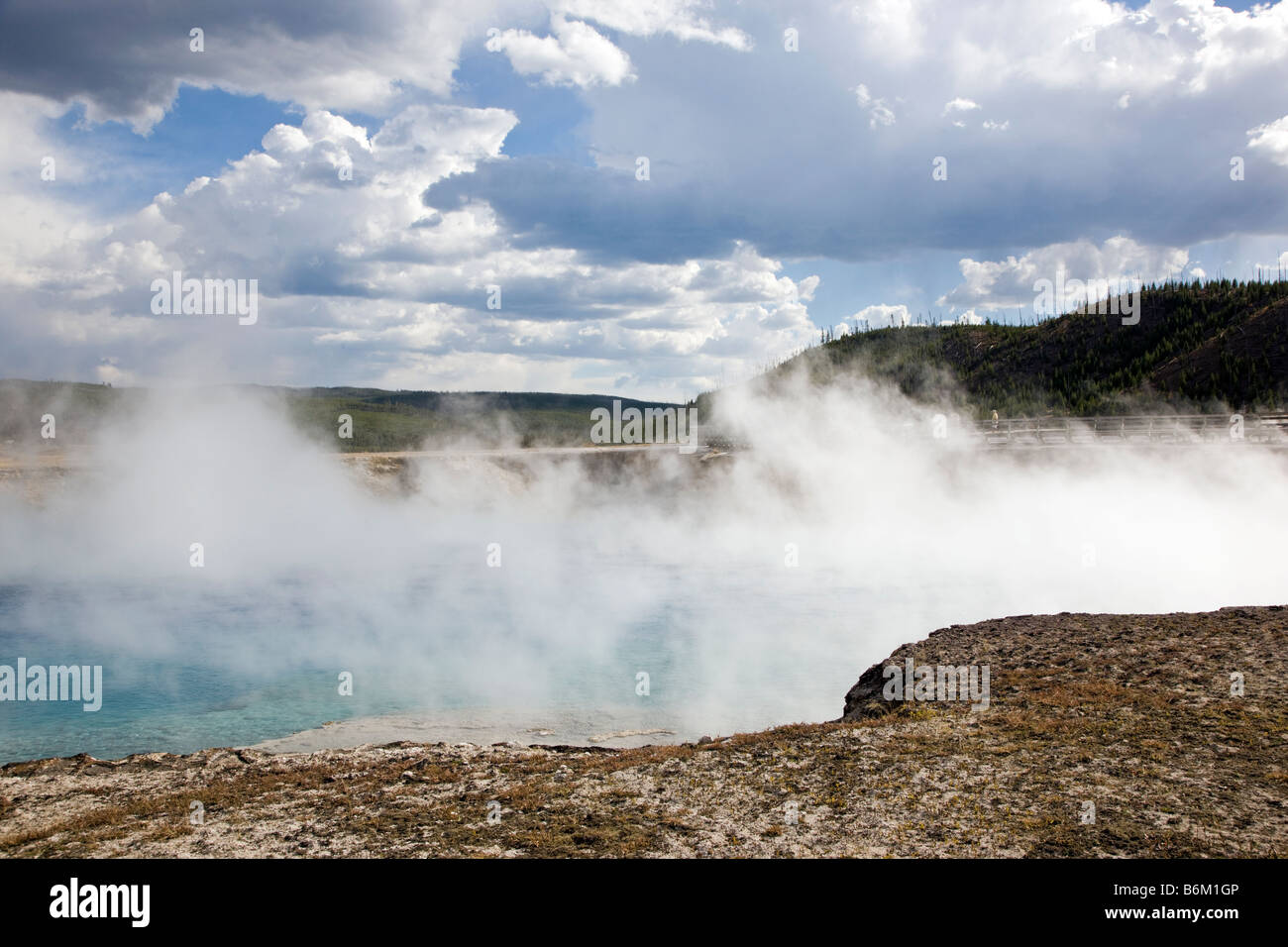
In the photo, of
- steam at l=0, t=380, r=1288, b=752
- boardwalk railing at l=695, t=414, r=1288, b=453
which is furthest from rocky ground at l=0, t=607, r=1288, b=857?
boardwalk railing at l=695, t=414, r=1288, b=453

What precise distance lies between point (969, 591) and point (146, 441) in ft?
113

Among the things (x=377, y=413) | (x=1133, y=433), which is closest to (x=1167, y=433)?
(x=1133, y=433)

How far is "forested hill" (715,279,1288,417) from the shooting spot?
48625 millimetres

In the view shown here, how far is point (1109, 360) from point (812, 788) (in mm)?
60414

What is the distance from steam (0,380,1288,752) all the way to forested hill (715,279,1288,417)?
1731 centimetres

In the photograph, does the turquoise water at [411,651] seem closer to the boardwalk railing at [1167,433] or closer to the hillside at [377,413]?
the boardwalk railing at [1167,433]

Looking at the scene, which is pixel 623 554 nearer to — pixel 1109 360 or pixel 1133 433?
pixel 1133 433
